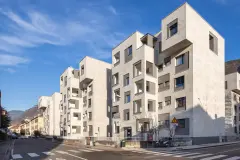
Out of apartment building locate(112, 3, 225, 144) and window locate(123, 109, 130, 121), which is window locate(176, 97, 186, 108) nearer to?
apartment building locate(112, 3, 225, 144)

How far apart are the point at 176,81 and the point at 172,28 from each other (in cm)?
791

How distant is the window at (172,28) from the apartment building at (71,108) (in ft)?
108

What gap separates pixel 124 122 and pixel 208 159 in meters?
24.6

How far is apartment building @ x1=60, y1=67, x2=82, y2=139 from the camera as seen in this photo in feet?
185

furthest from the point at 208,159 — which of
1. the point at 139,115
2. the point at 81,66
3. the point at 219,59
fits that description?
the point at 81,66

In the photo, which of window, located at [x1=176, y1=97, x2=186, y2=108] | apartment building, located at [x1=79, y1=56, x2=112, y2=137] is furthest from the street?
apartment building, located at [x1=79, y1=56, x2=112, y2=137]

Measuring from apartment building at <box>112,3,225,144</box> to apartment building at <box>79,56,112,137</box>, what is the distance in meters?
8.15

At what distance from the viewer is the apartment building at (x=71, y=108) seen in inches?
2224

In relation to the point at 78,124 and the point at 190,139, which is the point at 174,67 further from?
the point at 78,124

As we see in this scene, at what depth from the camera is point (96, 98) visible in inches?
1945

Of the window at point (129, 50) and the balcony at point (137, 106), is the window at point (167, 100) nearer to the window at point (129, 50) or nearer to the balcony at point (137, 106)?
the balcony at point (137, 106)

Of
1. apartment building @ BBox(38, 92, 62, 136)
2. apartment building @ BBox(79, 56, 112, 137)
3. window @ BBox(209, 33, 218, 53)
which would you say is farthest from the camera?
apartment building @ BBox(38, 92, 62, 136)

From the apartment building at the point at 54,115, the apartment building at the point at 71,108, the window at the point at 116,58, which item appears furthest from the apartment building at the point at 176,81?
the apartment building at the point at 54,115

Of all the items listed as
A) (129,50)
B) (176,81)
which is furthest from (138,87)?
(129,50)
